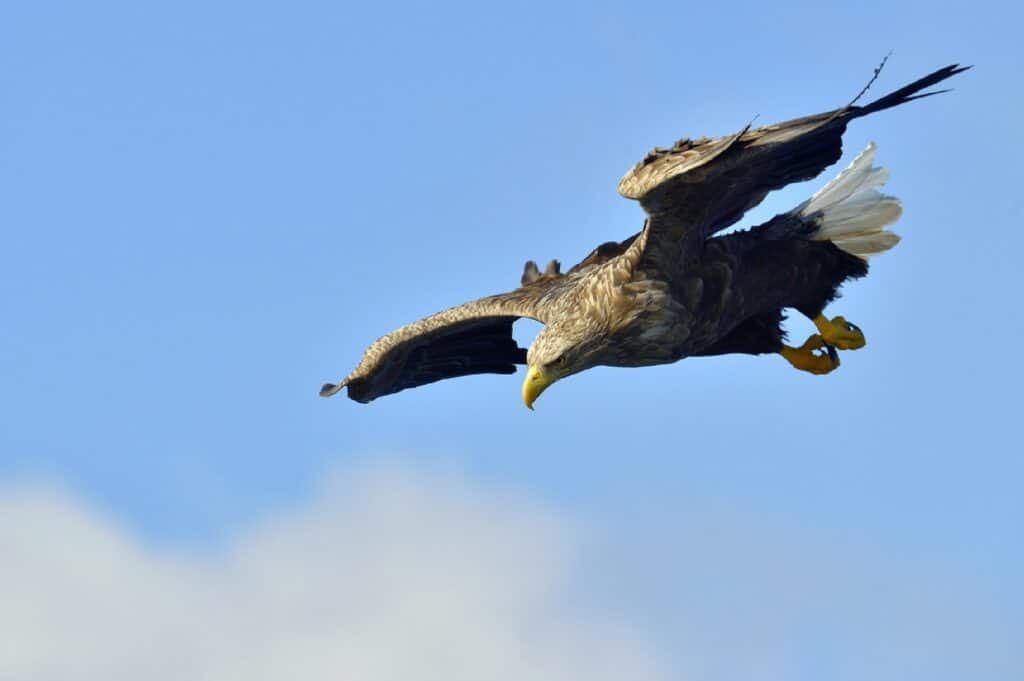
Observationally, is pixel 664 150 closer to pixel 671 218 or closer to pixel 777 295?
pixel 671 218

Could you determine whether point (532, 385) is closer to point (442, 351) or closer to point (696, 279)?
point (696, 279)

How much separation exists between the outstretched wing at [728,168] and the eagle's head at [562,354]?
82 cm

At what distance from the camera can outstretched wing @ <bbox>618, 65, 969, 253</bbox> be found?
14773 mm

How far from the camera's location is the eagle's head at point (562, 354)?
623 inches

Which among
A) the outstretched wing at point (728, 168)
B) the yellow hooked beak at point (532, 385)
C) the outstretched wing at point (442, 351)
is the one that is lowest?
the yellow hooked beak at point (532, 385)

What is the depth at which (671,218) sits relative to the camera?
611 inches

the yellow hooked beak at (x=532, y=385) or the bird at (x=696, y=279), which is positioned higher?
the bird at (x=696, y=279)

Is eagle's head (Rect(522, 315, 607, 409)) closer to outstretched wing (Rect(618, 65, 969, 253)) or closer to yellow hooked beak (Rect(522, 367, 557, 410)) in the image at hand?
yellow hooked beak (Rect(522, 367, 557, 410))

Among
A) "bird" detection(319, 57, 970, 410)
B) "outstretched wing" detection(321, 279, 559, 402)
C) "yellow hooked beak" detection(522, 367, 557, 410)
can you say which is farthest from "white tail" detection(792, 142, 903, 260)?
"yellow hooked beak" detection(522, 367, 557, 410)

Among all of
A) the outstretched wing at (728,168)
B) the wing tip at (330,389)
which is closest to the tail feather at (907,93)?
the outstretched wing at (728,168)

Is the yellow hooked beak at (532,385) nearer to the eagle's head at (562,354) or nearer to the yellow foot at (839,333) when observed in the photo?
the eagle's head at (562,354)

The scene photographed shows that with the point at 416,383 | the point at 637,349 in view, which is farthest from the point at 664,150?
the point at 416,383

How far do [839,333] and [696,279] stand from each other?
2534mm

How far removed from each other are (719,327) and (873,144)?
2686mm
